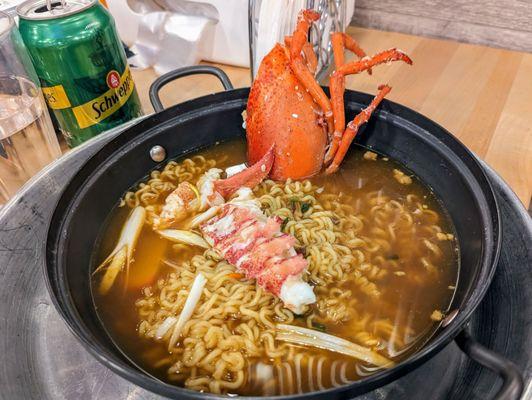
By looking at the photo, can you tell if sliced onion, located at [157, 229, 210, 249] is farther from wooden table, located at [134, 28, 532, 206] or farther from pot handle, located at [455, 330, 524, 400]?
wooden table, located at [134, 28, 532, 206]

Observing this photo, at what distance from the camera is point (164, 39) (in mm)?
2328

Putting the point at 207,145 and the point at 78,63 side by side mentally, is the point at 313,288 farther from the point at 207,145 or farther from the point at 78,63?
the point at 78,63

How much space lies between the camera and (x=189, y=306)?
3.98 ft

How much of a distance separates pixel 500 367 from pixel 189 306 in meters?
0.74

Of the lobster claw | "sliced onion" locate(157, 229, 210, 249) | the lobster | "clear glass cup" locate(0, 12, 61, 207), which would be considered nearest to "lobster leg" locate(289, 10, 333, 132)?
the lobster

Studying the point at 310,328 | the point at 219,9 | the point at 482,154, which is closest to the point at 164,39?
the point at 219,9

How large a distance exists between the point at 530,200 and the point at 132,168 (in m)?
1.41

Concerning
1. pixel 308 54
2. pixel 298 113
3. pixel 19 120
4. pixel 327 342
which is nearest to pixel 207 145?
pixel 298 113

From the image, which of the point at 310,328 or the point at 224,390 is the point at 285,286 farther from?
the point at 224,390

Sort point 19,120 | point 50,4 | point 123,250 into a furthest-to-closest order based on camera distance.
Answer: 1. point 19,120
2. point 50,4
3. point 123,250

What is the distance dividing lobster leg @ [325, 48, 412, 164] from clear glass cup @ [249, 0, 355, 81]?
44 centimetres

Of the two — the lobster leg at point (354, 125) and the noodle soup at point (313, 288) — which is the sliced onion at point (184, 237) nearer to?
the noodle soup at point (313, 288)

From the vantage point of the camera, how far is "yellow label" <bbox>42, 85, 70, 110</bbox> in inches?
65.1

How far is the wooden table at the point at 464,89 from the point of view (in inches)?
70.0
